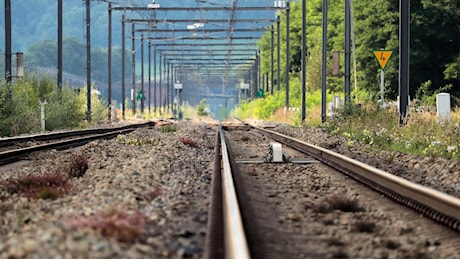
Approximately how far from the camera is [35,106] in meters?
35.8

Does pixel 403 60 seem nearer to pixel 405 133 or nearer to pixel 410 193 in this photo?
pixel 405 133

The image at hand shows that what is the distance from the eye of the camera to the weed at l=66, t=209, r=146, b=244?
5.89m

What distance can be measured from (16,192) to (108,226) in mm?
4132

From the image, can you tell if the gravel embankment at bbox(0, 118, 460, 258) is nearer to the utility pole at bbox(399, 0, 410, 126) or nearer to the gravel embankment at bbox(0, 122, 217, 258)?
the gravel embankment at bbox(0, 122, 217, 258)

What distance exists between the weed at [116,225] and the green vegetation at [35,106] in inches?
853

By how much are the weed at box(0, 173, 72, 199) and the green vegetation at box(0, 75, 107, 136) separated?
703 inches

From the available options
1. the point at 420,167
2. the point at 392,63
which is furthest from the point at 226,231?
the point at 392,63

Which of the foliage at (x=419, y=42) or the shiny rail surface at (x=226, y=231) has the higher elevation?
the foliage at (x=419, y=42)

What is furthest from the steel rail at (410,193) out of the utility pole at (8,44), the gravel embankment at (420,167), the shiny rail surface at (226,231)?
the utility pole at (8,44)

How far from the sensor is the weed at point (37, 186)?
9.23 meters

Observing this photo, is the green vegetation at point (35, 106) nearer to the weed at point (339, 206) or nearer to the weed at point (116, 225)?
the weed at point (339, 206)

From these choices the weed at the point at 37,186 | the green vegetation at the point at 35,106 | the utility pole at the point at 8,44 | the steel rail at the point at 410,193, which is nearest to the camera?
the steel rail at the point at 410,193

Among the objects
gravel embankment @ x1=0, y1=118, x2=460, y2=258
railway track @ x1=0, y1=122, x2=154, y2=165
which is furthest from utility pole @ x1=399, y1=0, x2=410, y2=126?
railway track @ x1=0, y1=122, x2=154, y2=165

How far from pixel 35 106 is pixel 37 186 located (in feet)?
87.3
